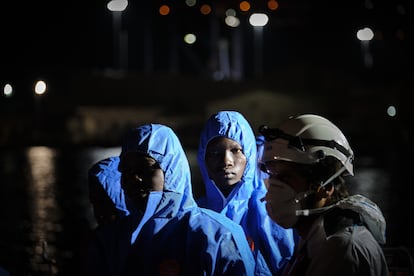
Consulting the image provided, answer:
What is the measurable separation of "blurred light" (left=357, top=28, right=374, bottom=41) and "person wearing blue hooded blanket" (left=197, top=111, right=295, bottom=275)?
189 ft

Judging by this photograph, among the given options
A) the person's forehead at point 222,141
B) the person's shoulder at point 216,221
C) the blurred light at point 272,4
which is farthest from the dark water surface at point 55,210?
the blurred light at point 272,4

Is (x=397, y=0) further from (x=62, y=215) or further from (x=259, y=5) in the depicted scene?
(x=62, y=215)

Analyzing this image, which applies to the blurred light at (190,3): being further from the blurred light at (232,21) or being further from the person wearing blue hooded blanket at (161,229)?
the person wearing blue hooded blanket at (161,229)

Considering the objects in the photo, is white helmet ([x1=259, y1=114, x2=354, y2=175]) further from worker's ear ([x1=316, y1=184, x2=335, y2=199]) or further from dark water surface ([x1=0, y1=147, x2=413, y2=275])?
dark water surface ([x1=0, y1=147, x2=413, y2=275])

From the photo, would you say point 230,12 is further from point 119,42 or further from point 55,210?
point 55,210

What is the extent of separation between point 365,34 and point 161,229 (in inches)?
2384

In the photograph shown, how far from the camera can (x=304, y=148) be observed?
2.87m

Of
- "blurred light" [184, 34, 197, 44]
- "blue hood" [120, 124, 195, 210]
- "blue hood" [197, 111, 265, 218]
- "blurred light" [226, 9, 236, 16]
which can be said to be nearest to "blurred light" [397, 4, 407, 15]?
"blurred light" [226, 9, 236, 16]

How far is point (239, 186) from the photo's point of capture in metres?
4.92

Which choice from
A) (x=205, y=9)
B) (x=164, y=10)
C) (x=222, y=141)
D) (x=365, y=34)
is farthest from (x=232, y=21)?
(x=222, y=141)

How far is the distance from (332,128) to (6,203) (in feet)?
57.3

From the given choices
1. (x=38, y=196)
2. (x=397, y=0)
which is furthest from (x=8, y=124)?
(x=38, y=196)

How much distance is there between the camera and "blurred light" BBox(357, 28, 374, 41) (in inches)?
2416

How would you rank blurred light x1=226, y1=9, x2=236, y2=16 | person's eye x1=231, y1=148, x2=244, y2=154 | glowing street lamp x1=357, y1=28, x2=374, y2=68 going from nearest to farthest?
1. person's eye x1=231, y1=148, x2=244, y2=154
2. glowing street lamp x1=357, y1=28, x2=374, y2=68
3. blurred light x1=226, y1=9, x2=236, y2=16
